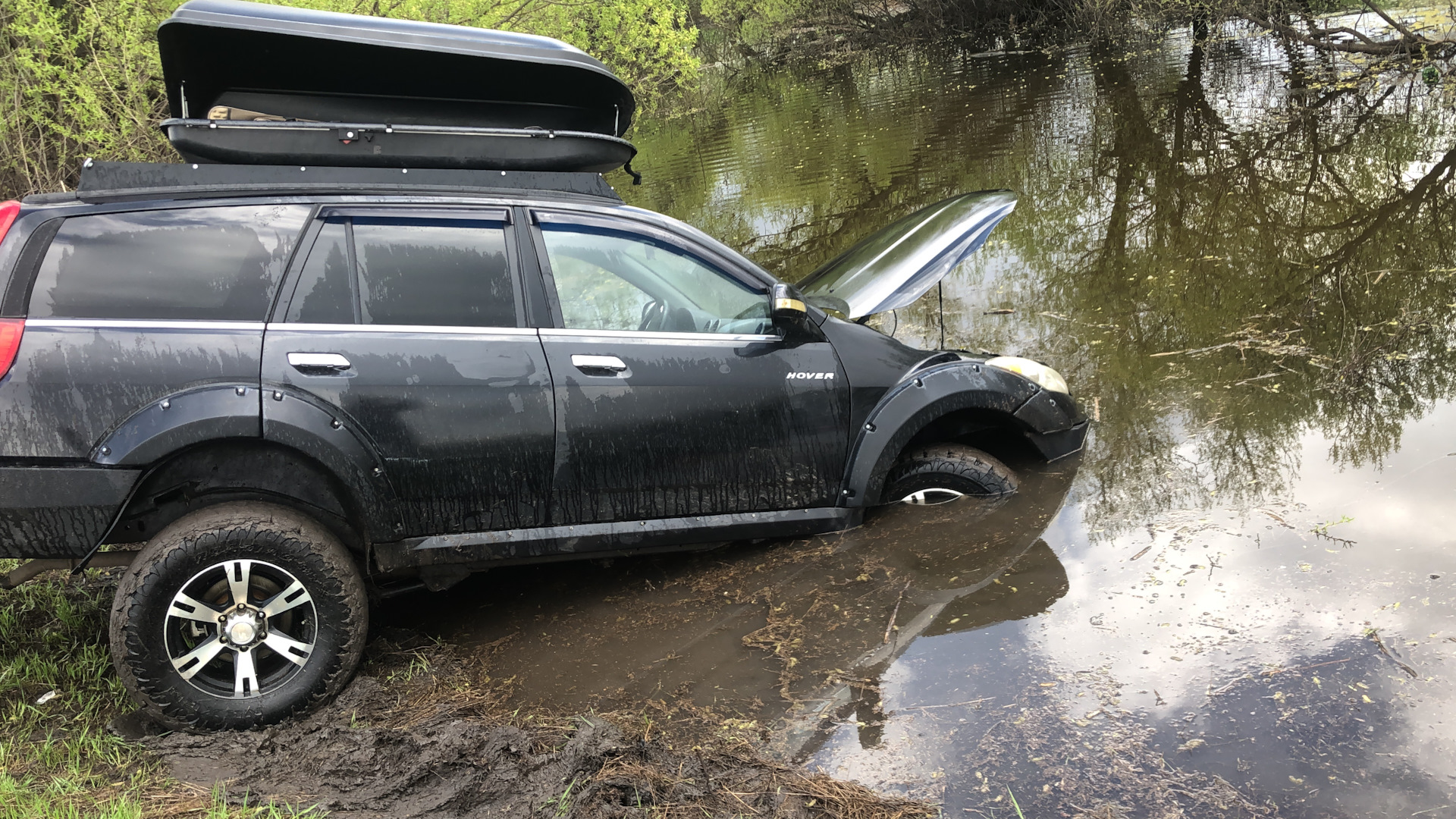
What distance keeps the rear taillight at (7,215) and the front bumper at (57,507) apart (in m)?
0.81

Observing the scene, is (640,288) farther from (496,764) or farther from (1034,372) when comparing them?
(1034,372)

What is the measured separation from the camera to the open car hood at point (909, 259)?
15.8ft

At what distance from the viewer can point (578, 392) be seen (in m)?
3.90

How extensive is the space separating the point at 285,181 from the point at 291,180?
0.02 metres

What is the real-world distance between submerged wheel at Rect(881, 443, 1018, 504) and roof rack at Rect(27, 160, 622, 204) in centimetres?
194

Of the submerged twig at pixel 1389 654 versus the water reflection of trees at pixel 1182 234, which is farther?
the water reflection of trees at pixel 1182 234

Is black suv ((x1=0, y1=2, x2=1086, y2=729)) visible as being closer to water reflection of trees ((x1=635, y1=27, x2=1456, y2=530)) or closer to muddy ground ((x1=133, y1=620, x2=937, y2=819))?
muddy ground ((x1=133, y1=620, x2=937, y2=819))

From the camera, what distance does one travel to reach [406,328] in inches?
146

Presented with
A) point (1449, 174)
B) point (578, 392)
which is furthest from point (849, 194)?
point (578, 392)

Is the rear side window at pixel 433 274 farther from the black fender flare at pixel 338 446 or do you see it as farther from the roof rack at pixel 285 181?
the black fender flare at pixel 338 446

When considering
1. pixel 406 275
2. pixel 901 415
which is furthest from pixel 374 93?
pixel 901 415

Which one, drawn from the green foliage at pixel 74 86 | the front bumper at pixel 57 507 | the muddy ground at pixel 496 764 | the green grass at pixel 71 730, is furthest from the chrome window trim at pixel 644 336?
the green foliage at pixel 74 86

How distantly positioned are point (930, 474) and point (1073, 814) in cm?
206

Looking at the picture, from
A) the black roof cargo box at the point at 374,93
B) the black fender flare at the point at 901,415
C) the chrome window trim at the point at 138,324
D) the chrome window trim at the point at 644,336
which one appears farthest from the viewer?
the black fender flare at the point at 901,415
